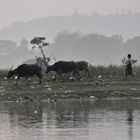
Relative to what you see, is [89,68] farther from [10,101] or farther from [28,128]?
[28,128]

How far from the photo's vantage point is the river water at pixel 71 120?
55.0 feet

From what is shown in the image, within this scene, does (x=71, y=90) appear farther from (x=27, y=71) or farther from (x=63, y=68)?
(x=63, y=68)

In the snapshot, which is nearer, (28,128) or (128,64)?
(28,128)

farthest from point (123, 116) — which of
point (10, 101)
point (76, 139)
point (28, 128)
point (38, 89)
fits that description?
point (38, 89)

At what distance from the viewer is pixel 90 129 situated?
17.9 metres

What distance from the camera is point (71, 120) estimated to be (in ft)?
66.9

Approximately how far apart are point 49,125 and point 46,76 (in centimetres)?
2492

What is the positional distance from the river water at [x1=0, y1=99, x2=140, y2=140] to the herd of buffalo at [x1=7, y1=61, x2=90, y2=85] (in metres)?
10.9

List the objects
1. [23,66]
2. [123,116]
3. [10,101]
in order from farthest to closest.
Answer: [23,66]
[10,101]
[123,116]

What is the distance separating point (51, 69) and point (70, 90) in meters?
8.59

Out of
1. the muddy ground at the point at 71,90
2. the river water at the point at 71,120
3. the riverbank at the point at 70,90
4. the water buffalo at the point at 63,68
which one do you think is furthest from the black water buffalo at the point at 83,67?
the river water at the point at 71,120

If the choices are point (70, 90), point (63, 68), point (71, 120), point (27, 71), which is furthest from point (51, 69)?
point (71, 120)

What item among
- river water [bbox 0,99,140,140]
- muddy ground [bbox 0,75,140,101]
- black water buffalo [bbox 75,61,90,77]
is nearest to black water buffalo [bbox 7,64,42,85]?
muddy ground [bbox 0,75,140,101]

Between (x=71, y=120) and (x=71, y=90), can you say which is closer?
(x=71, y=120)
